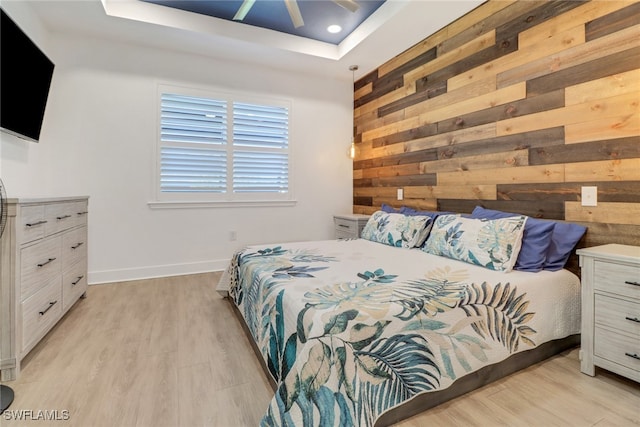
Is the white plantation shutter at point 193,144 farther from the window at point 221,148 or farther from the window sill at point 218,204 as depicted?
the window sill at point 218,204

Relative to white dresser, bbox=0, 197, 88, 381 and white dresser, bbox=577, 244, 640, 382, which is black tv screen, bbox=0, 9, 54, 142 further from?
white dresser, bbox=577, 244, 640, 382

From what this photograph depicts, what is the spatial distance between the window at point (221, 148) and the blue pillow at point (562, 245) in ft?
10.3

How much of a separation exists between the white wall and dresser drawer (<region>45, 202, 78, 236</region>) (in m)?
0.56

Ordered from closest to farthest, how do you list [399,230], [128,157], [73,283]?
1. [73,283]
2. [399,230]
3. [128,157]

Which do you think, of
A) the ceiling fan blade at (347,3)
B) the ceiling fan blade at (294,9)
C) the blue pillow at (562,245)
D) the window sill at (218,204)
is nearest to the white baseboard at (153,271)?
the window sill at (218,204)

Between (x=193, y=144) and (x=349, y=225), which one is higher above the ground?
(x=193, y=144)

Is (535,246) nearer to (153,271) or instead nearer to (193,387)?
(193,387)

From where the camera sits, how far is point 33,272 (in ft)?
6.19

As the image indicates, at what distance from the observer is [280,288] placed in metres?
1.69

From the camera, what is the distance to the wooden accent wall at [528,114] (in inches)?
77.5

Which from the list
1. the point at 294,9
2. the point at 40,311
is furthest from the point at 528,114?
the point at 40,311

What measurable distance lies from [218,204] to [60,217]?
184cm

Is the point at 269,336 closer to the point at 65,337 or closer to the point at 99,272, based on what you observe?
the point at 65,337

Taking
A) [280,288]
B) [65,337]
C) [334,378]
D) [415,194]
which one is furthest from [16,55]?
[415,194]
